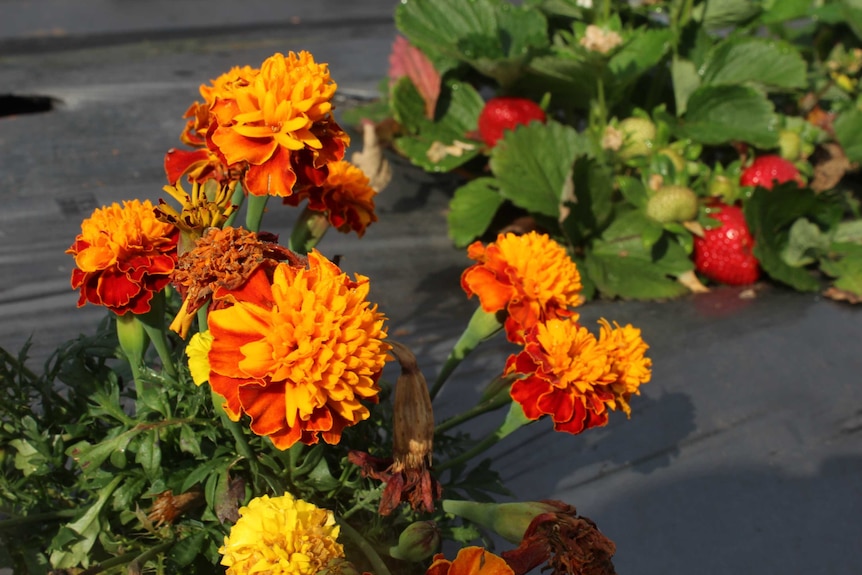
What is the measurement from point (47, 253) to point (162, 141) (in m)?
0.59

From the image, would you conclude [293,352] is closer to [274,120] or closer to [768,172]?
[274,120]

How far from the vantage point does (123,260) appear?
71cm

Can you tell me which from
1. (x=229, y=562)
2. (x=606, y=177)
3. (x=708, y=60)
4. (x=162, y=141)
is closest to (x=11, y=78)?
(x=162, y=141)

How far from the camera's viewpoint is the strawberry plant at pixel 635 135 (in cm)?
193

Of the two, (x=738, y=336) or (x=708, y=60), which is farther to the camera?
(x=708, y=60)

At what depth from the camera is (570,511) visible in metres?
0.72

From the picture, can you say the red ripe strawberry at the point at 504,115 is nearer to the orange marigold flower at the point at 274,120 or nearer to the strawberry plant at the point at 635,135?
the strawberry plant at the point at 635,135

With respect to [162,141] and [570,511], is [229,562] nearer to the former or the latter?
[570,511]

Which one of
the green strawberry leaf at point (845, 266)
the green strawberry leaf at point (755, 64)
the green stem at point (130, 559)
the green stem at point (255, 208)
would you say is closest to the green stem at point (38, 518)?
the green stem at point (130, 559)

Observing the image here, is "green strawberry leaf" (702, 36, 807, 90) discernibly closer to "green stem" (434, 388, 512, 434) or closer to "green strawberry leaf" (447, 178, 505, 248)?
"green strawberry leaf" (447, 178, 505, 248)

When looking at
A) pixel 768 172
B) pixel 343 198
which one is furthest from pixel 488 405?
pixel 768 172

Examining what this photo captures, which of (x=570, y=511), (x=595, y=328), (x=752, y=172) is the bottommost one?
(x=595, y=328)

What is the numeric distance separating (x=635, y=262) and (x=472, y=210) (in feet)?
1.23

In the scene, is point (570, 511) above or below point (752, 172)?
above
